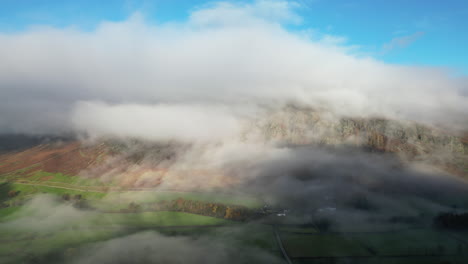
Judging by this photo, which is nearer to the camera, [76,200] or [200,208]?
[200,208]

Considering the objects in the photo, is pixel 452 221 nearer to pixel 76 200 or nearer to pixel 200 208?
pixel 200 208

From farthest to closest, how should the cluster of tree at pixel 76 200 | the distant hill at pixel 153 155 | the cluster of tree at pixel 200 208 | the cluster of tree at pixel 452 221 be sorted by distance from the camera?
the distant hill at pixel 153 155, the cluster of tree at pixel 76 200, the cluster of tree at pixel 200 208, the cluster of tree at pixel 452 221

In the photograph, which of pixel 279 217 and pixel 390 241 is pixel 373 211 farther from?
pixel 279 217

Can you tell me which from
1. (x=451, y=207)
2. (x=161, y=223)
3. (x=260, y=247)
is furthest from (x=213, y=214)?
(x=451, y=207)

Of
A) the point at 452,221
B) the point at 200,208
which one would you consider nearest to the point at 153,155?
the point at 200,208

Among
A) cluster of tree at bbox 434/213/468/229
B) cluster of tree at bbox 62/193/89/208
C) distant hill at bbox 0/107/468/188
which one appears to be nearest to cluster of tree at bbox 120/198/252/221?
cluster of tree at bbox 62/193/89/208

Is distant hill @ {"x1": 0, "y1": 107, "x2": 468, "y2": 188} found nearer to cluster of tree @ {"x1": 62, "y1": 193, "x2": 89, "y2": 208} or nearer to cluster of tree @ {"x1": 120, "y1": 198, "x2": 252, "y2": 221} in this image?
cluster of tree @ {"x1": 62, "y1": 193, "x2": 89, "y2": 208}

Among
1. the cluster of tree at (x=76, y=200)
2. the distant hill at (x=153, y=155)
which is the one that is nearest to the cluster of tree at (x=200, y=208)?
the cluster of tree at (x=76, y=200)

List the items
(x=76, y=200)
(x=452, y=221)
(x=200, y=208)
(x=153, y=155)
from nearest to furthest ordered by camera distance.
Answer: (x=452, y=221) → (x=200, y=208) → (x=76, y=200) → (x=153, y=155)

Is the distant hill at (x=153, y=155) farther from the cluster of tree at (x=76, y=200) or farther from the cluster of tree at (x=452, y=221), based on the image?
the cluster of tree at (x=452, y=221)
